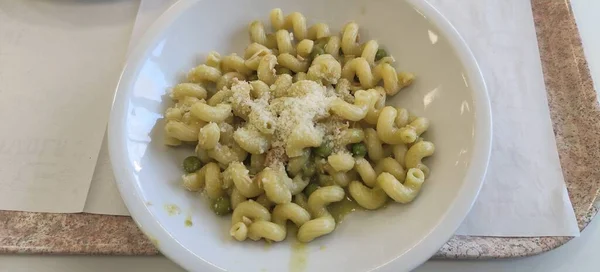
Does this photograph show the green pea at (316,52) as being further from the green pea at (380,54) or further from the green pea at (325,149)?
the green pea at (325,149)

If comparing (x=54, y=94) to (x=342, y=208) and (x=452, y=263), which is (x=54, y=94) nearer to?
(x=342, y=208)

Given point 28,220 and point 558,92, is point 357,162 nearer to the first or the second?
point 558,92

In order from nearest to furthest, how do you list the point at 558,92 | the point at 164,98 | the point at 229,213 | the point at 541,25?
the point at 229,213 → the point at 164,98 → the point at 558,92 → the point at 541,25

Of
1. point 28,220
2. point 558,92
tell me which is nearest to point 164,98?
point 28,220

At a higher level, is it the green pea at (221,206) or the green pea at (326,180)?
the green pea at (326,180)


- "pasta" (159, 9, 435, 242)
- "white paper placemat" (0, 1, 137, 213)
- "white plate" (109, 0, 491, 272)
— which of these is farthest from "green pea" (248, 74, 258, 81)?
"white paper placemat" (0, 1, 137, 213)

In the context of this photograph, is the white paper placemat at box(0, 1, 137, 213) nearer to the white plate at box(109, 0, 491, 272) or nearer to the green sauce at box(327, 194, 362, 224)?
the white plate at box(109, 0, 491, 272)

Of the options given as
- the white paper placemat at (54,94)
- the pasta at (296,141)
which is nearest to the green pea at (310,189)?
the pasta at (296,141)
